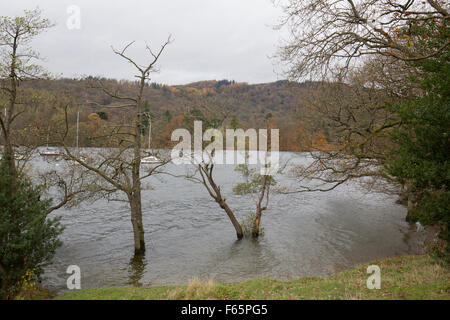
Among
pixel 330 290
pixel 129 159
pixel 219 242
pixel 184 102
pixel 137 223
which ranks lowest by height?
pixel 219 242

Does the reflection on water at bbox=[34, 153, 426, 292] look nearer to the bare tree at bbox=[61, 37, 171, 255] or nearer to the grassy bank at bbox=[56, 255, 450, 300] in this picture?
the bare tree at bbox=[61, 37, 171, 255]

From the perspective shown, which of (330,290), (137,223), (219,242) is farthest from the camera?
(219,242)

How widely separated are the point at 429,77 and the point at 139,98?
1202 centimetres

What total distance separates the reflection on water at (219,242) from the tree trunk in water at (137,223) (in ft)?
1.62

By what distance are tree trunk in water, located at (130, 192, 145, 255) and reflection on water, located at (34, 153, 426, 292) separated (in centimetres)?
49

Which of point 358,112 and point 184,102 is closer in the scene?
point 358,112

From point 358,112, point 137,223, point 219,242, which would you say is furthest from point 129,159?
point 358,112

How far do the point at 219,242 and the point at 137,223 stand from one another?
5.03 meters

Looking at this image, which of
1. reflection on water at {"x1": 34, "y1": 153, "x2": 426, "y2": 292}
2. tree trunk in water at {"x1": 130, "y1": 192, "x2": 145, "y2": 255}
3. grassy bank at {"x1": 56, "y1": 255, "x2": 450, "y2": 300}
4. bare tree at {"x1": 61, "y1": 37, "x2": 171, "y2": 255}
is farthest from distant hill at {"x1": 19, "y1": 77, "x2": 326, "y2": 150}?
grassy bank at {"x1": 56, "y1": 255, "x2": 450, "y2": 300}

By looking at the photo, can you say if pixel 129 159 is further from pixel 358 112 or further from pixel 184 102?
pixel 358 112

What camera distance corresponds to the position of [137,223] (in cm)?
1536

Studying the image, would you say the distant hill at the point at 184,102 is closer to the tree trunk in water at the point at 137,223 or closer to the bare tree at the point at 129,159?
the bare tree at the point at 129,159

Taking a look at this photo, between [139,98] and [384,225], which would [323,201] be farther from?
[139,98]

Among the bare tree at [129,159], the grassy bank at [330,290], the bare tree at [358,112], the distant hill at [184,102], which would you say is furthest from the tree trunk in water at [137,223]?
the bare tree at [358,112]
